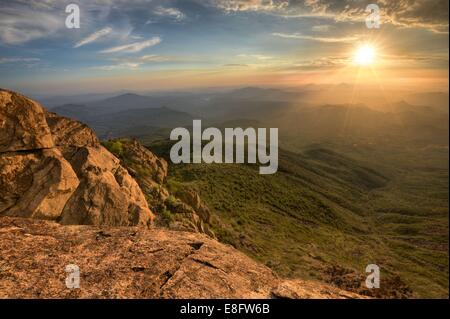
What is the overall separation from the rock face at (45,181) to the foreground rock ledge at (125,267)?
3.67 ft

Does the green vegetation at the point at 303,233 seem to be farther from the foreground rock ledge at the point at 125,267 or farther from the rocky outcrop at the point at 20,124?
the foreground rock ledge at the point at 125,267

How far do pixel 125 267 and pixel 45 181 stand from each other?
24.1ft

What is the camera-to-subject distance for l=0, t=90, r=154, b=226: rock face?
14.5 m

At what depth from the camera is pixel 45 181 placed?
15.1 metres

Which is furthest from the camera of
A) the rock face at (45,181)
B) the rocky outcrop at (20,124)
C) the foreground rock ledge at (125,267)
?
the rocky outcrop at (20,124)

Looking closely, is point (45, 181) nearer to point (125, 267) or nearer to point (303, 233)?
point (125, 267)

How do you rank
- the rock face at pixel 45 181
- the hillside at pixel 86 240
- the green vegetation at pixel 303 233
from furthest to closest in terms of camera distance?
1. the green vegetation at pixel 303 233
2. the rock face at pixel 45 181
3. the hillside at pixel 86 240

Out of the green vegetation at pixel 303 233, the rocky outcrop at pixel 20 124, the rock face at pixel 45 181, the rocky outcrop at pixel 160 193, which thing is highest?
the rocky outcrop at pixel 20 124

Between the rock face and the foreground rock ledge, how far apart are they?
1.12 metres

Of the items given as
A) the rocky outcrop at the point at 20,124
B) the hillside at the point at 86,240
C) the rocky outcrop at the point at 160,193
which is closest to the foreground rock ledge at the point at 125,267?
the hillside at the point at 86,240

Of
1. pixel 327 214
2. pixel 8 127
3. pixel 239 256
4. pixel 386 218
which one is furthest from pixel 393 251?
pixel 8 127

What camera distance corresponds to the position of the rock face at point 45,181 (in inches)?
572
